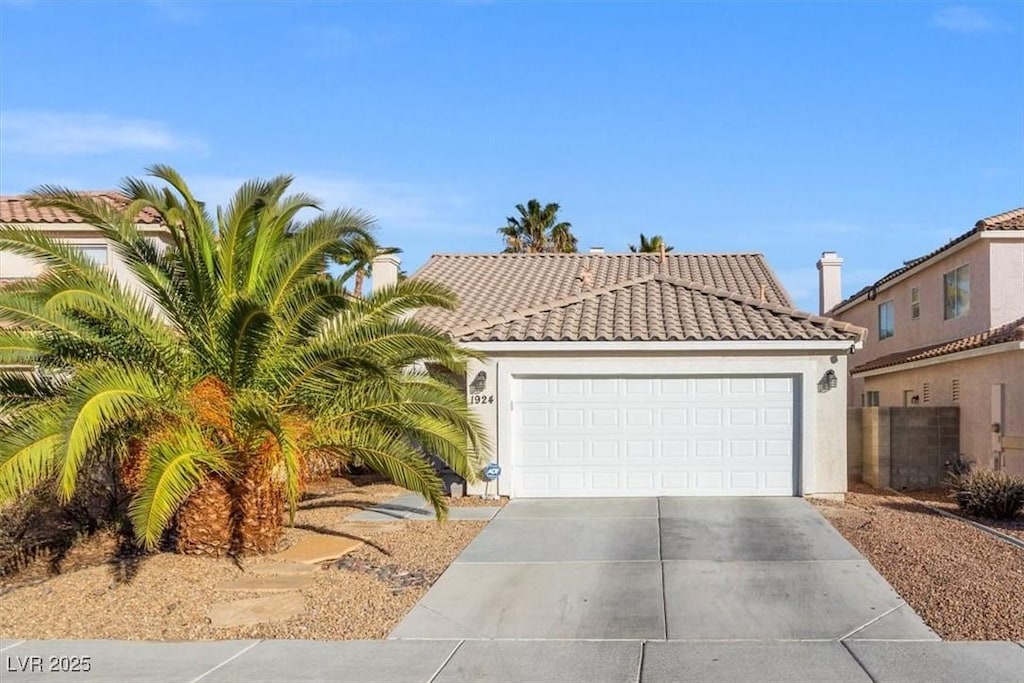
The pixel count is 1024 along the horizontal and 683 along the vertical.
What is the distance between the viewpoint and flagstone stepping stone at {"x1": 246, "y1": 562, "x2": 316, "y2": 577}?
407 inches

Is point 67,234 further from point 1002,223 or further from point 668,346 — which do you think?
point 1002,223

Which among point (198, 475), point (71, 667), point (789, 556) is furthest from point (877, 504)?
point (71, 667)

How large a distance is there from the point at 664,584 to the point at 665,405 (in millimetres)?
6147

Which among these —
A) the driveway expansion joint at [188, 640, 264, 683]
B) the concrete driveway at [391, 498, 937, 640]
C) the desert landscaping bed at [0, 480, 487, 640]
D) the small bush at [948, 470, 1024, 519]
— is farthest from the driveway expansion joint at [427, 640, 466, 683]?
the small bush at [948, 470, 1024, 519]

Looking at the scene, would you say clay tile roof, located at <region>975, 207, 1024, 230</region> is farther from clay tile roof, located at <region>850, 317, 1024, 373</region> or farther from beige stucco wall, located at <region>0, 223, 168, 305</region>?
beige stucco wall, located at <region>0, 223, 168, 305</region>

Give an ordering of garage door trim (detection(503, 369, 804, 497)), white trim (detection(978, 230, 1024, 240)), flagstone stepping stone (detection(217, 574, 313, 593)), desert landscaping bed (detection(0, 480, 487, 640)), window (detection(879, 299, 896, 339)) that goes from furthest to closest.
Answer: window (detection(879, 299, 896, 339))
white trim (detection(978, 230, 1024, 240))
garage door trim (detection(503, 369, 804, 497))
flagstone stepping stone (detection(217, 574, 313, 593))
desert landscaping bed (detection(0, 480, 487, 640))

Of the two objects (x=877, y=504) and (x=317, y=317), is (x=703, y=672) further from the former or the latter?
(x=877, y=504)

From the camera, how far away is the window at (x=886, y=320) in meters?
26.6

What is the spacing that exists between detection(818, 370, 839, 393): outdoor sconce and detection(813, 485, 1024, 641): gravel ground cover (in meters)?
1.88

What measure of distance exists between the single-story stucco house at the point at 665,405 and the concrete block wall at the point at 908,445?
281cm

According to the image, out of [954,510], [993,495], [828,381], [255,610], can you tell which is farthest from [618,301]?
[255,610]

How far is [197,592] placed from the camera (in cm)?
960

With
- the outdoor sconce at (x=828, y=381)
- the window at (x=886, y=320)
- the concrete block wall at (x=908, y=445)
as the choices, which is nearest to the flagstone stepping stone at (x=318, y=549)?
the outdoor sconce at (x=828, y=381)

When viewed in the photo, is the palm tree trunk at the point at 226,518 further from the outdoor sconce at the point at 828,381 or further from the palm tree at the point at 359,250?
the outdoor sconce at the point at 828,381
